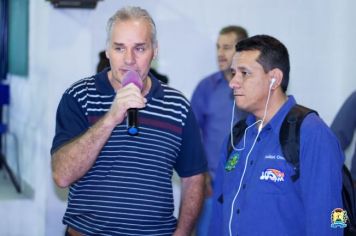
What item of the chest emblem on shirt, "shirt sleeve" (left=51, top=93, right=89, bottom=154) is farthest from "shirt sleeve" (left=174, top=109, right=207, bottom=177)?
"shirt sleeve" (left=51, top=93, right=89, bottom=154)

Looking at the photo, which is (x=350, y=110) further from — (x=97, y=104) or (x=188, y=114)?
(x=97, y=104)

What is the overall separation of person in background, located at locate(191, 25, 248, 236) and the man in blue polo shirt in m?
1.93

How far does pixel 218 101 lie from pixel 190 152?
222 centimetres

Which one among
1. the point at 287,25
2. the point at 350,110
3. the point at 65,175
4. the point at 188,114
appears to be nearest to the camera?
the point at 65,175

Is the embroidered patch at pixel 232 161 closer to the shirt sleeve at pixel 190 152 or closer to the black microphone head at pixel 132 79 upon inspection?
the shirt sleeve at pixel 190 152

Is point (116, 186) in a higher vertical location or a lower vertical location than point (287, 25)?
lower

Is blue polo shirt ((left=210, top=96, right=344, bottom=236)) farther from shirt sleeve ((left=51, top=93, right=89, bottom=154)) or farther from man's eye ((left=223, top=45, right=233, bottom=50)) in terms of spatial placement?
man's eye ((left=223, top=45, right=233, bottom=50))

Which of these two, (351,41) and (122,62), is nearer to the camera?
(122,62)

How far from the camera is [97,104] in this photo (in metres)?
2.07

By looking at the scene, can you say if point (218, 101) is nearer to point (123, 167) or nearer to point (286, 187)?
point (286, 187)

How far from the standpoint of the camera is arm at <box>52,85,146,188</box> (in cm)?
182

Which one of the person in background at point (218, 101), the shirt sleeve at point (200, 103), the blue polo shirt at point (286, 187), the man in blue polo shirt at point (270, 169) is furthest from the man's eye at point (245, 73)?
the shirt sleeve at point (200, 103)

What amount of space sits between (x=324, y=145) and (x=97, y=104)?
0.80 metres

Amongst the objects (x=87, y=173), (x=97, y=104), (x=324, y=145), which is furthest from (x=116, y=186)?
(x=324, y=145)
